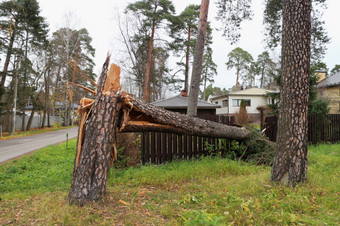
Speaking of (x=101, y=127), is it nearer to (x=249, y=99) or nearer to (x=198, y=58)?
(x=198, y=58)

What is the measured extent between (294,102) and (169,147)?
3576 mm

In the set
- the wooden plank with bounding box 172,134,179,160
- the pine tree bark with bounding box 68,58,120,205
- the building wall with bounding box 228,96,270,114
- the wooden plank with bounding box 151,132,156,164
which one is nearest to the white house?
the building wall with bounding box 228,96,270,114

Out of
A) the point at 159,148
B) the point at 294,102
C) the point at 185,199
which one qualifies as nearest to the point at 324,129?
the point at 294,102

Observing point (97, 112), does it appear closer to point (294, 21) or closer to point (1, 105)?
point (294, 21)

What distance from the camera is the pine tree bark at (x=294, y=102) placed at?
13.2 feet

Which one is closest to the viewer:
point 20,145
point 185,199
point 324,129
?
point 185,199

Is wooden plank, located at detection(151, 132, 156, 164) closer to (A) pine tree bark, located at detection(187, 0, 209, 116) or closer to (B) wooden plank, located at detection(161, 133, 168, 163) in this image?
(B) wooden plank, located at detection(161, 133, 168, 163)

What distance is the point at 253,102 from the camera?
30.6 m

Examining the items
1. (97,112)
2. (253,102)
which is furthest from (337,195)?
(253,102)

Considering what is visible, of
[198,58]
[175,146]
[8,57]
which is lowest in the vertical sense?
[175,146]

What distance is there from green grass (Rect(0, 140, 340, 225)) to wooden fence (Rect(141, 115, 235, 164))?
689mm

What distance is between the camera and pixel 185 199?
A: 3529 millimetres

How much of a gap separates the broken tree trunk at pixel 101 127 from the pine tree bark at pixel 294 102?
2.53 m

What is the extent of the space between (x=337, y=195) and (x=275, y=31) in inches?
275
